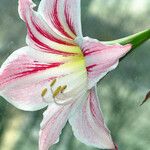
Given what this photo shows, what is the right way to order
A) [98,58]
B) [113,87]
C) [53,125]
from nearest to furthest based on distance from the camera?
1. [98,58]
2. [53,125]
3. [113,87]

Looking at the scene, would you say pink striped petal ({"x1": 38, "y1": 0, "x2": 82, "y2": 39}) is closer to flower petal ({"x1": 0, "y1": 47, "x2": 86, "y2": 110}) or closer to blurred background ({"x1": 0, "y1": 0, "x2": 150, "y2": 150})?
flower petal ({"x1": 0, "y1": 47, "x2": 86, "y2": 110})

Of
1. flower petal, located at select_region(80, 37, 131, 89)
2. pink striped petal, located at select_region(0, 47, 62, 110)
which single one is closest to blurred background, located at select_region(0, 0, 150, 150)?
pink striped petal, located at select_region(0, 47, 62, 110)

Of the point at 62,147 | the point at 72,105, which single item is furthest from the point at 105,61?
the point at 62,147

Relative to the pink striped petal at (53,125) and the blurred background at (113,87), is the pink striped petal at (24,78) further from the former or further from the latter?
the blurred background at (113,87)

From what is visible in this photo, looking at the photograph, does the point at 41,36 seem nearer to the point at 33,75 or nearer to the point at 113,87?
the point at 33,75

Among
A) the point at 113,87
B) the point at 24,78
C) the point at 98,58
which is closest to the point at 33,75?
the point at 24,78

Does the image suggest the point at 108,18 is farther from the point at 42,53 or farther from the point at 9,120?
the point at 42,53
